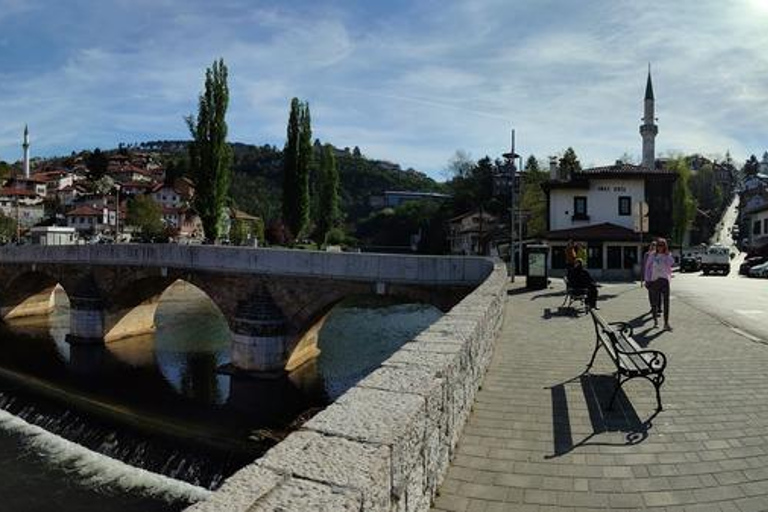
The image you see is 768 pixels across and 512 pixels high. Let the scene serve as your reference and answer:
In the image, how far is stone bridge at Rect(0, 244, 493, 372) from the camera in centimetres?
1864

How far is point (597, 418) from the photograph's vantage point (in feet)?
17.9

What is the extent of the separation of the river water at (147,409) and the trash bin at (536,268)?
6759 millimetres

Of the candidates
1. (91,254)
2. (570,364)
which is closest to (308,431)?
Result: (570,364)

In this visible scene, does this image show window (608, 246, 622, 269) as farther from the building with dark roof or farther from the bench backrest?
the bench backrest

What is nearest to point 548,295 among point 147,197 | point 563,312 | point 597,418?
point 563,312

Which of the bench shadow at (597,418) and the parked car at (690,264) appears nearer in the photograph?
the bench shadow at (597,418)

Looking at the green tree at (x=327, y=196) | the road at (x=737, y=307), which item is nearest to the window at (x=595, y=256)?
the road at (x=737, y=307)

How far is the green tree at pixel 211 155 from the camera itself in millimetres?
34875

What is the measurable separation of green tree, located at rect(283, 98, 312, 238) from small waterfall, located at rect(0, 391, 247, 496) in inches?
1040

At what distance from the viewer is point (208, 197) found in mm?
34812

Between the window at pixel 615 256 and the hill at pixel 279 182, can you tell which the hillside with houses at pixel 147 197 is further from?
the window at pixel 615 256

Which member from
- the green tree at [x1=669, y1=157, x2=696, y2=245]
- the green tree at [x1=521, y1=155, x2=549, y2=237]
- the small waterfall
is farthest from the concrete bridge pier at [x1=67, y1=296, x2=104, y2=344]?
the green tree at [x1=669, y1=157, x2=696, y2=245]

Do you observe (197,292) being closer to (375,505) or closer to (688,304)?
(688,304)

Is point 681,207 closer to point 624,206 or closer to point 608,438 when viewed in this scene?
point 624,206
